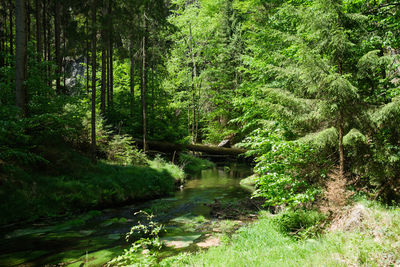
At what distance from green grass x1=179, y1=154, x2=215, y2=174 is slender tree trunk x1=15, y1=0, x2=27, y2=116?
1129 cm

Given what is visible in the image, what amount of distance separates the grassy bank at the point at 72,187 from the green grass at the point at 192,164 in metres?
5.88

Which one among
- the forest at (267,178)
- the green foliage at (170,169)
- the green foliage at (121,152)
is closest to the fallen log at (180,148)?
the green foliage at (170,169)

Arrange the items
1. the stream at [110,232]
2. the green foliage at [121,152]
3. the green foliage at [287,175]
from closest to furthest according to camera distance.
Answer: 1. the stream at [110,232]
2. the green foliage at [287,175]
3. the green foliage at [121,152]

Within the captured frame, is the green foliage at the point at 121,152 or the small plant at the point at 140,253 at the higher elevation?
the green foliage at the point at 121,152

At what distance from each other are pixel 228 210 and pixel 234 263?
5.17 meters

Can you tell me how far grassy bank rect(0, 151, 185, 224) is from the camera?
7.72 m

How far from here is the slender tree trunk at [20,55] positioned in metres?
8.91

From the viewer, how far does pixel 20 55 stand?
9.01 m

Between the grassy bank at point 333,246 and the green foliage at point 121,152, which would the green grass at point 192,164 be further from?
the grassy bank at point 333,246

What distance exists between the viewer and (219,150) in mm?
17438

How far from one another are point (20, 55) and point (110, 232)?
744cm

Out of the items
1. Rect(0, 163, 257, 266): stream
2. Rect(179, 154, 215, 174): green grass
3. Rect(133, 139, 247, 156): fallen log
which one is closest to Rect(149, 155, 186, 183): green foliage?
Rect(133, 139, 247, 156): fallen log

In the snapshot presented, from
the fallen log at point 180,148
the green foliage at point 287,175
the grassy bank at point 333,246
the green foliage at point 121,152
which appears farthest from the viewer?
the fallen log at point 180,148

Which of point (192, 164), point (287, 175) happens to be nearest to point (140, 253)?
point (287, 175)
